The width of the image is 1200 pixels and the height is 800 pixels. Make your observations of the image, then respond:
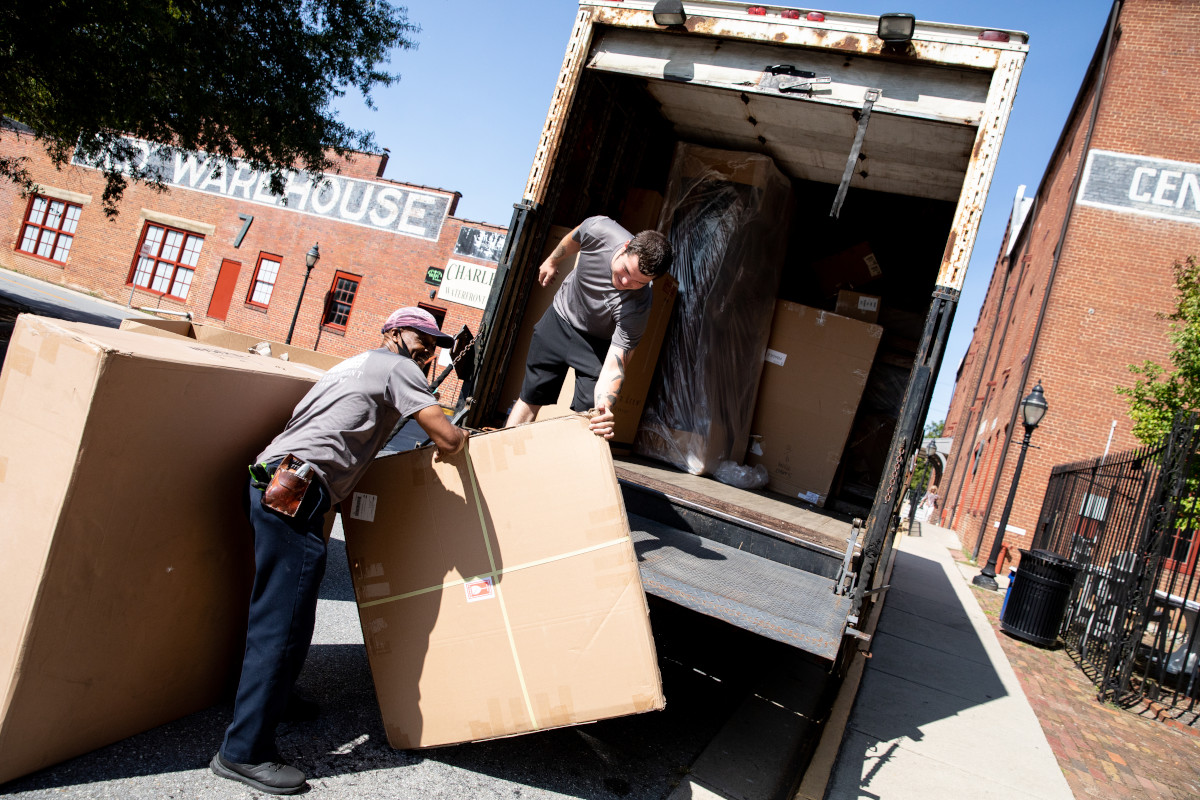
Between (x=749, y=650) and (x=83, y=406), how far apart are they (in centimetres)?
470

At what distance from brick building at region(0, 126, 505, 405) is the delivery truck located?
13.4 m

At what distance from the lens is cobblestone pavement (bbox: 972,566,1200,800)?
4.27m

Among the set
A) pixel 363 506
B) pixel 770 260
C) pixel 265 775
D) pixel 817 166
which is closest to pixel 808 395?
pixel 770 260

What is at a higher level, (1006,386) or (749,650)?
(1006,386)

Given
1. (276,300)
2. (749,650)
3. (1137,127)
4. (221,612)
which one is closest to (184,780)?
(221,612)

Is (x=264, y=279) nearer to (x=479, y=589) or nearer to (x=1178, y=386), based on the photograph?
(x=1178, y=386)

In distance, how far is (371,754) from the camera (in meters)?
2.63

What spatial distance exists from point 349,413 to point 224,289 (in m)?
22.7

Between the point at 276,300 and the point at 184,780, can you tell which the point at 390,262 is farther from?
the point at 184,780

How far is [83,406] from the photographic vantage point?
2.01m

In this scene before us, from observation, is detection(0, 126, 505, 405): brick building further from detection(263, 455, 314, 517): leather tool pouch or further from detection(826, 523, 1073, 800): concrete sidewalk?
detection(263, 455, 314, 517): leather tool pouch

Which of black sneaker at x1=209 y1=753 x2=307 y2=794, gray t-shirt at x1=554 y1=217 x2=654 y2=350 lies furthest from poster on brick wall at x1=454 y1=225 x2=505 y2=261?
black sneaker at x1=209 y1=753 x2=307 y2=794

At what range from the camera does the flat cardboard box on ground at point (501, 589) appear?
253 cm

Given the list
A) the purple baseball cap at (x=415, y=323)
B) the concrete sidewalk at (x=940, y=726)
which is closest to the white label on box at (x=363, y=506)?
the purple baseball cap at (x=415, y=323)
